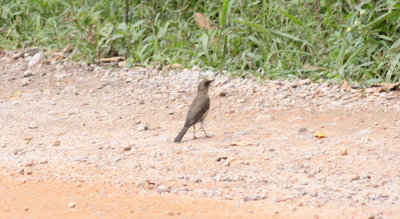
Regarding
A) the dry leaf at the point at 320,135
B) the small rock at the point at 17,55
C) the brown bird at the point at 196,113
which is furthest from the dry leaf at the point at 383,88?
the small rock at the point at 17,55

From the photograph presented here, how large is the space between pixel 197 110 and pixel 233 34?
2.63m

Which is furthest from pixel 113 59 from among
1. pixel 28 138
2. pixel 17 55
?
pixel 28 138

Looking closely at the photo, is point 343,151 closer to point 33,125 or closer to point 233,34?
point 33,125

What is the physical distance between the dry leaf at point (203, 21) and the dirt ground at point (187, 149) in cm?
84

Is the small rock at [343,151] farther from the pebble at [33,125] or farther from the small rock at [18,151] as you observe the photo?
the pebble at [33,125]

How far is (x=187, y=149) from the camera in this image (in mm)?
6469

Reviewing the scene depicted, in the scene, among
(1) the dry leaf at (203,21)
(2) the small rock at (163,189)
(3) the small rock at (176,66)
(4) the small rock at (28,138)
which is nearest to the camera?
(2) the small rock at (163,189)

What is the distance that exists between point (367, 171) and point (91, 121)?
343 cm

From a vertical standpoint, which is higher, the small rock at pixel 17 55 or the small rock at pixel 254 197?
the small rock at pixel 254 197

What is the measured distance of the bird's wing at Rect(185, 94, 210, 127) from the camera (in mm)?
6957

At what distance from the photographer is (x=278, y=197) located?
505 centimetres

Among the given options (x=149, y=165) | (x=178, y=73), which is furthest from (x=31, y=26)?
(x=149, y=165)

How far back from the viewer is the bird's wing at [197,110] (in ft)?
22.8

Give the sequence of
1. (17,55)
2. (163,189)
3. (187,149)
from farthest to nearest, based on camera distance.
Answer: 1. (17,55)
2. (187,149)
3. (163,189)
